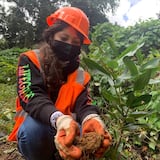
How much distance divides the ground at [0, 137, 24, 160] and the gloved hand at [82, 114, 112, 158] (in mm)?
1043

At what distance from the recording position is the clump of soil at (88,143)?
3.76ft

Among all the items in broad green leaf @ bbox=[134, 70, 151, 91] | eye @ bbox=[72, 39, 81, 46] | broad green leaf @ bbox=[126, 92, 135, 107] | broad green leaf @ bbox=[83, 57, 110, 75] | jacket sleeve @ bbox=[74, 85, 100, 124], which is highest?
eye @ bbox=[72, 39, 81, 46]

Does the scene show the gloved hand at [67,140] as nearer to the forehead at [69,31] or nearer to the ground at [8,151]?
the forehead at [69,31]

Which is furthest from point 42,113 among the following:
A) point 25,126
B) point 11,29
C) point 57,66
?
point 11,29

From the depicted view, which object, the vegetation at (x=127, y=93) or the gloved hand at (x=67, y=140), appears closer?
the gloved hand at (x=67, y=140)

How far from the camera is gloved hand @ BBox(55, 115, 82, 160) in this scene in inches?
43.1

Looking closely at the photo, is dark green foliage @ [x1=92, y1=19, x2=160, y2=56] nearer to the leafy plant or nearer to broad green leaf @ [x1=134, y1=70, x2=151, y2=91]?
the leafy plant

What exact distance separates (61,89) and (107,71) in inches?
→ 15.3

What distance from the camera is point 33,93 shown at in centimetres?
143

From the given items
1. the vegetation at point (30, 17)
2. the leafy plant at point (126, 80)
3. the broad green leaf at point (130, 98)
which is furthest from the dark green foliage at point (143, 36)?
the vegetation at point (30, 17)

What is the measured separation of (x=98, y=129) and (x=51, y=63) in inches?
17.5

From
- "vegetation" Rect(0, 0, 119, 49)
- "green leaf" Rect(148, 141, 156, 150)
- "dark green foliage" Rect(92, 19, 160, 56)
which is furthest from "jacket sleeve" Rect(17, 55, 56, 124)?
"vegetation" Rect(0, 0, 119, 49)

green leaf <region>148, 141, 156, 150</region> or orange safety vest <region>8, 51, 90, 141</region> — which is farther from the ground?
orange safety vest <region>8, 51, 90, 141</region>

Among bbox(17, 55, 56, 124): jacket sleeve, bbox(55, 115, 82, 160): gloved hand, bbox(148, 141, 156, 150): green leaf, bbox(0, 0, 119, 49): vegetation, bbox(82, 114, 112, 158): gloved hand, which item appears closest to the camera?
bbox(55, 115, 82, 160): gloved hand
